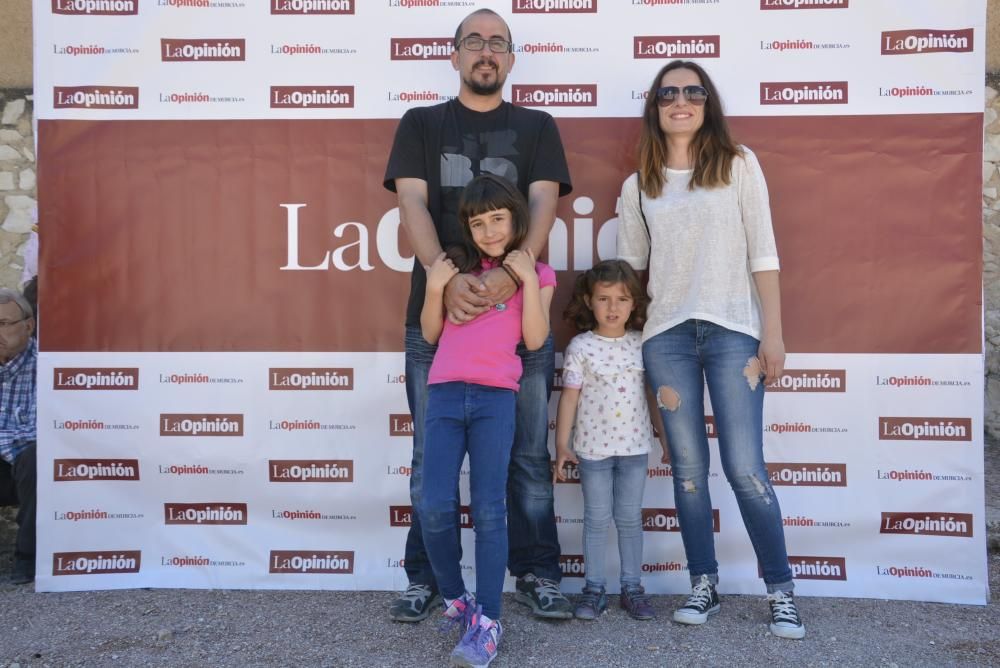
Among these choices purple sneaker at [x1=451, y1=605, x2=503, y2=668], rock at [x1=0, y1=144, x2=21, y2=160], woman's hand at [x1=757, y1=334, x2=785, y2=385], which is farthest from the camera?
rock at [x1=0, y1=144, x2=21, y2=160]

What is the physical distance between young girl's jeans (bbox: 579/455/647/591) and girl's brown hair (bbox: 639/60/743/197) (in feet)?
3.48

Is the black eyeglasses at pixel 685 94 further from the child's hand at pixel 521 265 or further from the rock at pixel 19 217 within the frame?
the rock at pixel 19 217

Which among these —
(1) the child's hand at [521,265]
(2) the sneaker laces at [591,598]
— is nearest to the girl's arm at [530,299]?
(1) the child's hand at [521,265]

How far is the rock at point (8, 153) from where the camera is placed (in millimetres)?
5164

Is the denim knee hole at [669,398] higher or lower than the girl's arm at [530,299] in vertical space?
lower

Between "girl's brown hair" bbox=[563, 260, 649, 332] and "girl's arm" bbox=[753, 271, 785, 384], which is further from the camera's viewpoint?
"girl's brown hair" bbox=[563, 260, 649, 332]

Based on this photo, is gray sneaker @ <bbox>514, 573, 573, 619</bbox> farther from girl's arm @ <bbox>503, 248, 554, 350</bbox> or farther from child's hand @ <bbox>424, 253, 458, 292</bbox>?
child's hand @ <bbox>424, 253, 458, 292</bbox>

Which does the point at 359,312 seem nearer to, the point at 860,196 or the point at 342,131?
the point at 342,131

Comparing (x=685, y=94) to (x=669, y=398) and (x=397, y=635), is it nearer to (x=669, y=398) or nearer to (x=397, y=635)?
(x=669, y=398)

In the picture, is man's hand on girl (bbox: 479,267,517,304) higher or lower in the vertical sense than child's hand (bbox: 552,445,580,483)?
higher

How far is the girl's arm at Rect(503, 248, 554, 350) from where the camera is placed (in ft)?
Answer: 8.75

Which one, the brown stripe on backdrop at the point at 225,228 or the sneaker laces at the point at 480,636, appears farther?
the brown stripe on backdrop at the point at 225,228

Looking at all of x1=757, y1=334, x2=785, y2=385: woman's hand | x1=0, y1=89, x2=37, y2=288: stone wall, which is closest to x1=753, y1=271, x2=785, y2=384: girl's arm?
x1=757, y1=334, x2=785, y2=385: woman's hand

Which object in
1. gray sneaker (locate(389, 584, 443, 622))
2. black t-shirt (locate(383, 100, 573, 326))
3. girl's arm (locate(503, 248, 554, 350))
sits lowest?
gray sneaker (locate(389, 584, 443, 622))
